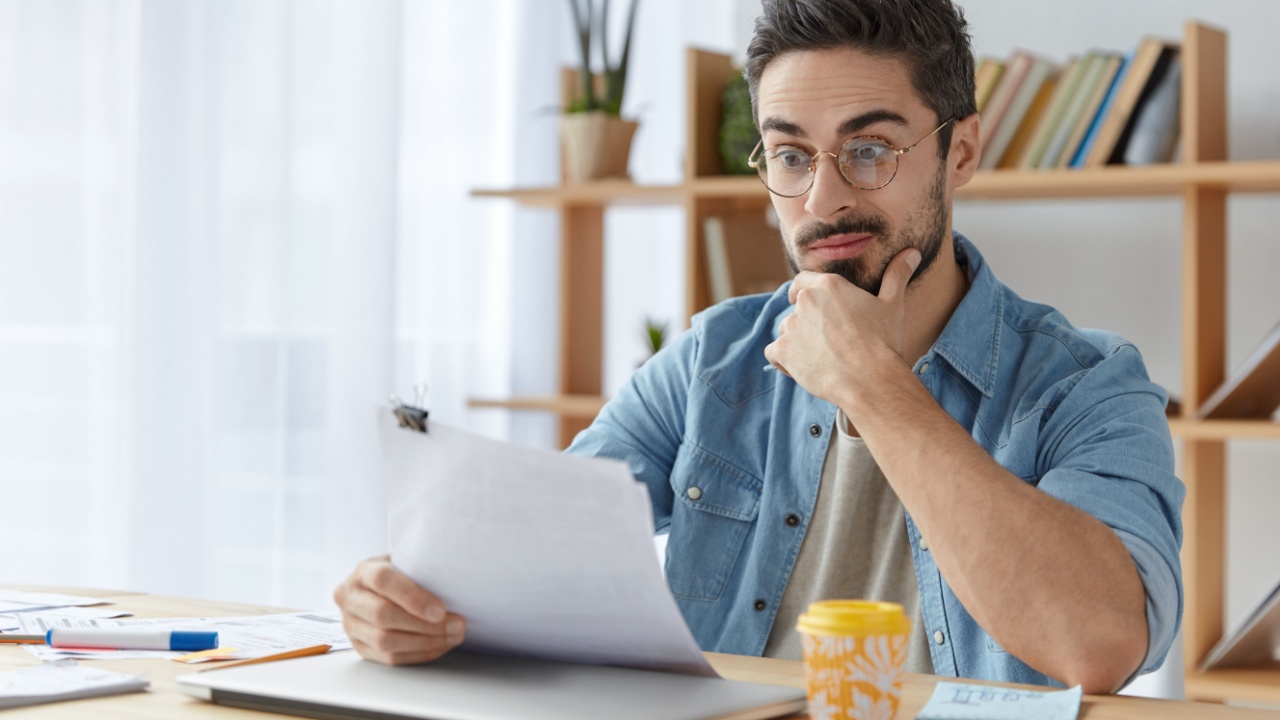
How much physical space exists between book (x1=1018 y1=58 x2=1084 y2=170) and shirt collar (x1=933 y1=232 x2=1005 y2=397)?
106 cm

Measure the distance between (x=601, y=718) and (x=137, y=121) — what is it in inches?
71.8

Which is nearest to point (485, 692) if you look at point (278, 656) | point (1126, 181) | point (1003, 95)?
point (278, 656)

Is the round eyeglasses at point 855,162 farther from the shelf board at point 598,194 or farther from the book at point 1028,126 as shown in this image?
the shelf board at point 598,194

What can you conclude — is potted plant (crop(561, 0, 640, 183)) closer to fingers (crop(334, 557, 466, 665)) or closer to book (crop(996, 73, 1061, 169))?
book (crop(996, 73, 1061, 169))

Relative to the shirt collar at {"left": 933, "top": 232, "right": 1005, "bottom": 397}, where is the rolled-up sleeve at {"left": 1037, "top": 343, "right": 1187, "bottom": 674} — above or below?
below

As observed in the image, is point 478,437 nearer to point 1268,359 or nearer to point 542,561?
point 542,561

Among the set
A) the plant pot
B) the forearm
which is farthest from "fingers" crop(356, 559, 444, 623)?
the plant pot

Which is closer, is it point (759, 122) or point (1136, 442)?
point (1136, 442)

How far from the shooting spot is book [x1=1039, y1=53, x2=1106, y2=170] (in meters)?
2.44

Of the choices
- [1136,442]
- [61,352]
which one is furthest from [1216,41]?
[61,352]

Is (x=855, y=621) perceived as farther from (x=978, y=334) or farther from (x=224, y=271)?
(x=224, y=271)

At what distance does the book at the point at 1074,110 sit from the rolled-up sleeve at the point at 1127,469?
1.15m

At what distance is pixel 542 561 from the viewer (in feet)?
3.08

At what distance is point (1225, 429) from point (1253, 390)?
0.30ft
